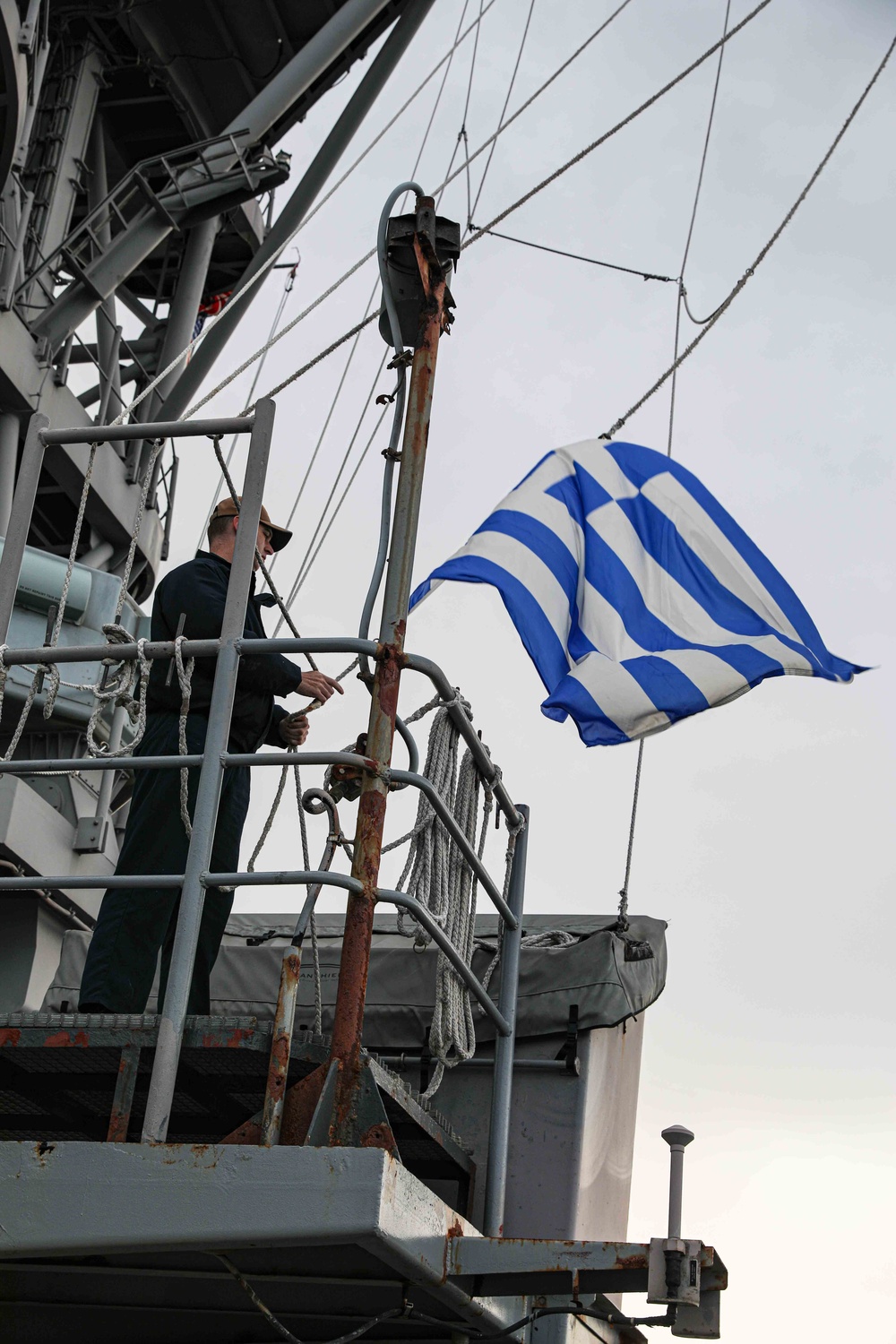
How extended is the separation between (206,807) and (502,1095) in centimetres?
150

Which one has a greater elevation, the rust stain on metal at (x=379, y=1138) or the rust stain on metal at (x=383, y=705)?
the rust stain on metal at (x=383, y=705)

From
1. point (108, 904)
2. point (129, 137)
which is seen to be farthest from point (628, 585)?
point (129, 137)

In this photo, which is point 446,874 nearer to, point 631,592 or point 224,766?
point 224,766

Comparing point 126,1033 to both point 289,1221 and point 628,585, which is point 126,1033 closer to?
point 289,1221

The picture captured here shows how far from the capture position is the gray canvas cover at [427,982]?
5.23m

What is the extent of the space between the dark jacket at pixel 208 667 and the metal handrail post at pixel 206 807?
1.60 feet

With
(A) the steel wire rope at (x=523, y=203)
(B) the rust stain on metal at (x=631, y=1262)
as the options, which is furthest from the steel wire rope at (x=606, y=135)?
(B) the rust stain on metal at (x=631, y=1262)

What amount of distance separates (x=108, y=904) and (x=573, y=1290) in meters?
1.68

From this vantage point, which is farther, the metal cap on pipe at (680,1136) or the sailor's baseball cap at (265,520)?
the sailor's baseball cap at (265,520)

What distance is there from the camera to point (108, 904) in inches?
178

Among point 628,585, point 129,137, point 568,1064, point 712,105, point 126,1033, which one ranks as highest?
point 129,137

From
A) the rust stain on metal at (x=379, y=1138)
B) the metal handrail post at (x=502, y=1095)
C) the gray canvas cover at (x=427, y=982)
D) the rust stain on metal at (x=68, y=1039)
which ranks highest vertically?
the gray canvas cover at (x=427, y=982)

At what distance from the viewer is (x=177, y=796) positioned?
15.1ft

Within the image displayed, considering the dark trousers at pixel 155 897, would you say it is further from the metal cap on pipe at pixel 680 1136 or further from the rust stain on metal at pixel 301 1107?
the metal cap on pipe at pixel 680 1136
